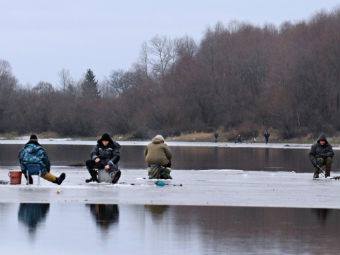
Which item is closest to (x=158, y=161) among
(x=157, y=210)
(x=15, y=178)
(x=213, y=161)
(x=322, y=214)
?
(x=15, y=178)

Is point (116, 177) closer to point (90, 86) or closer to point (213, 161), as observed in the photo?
point (213, 161)

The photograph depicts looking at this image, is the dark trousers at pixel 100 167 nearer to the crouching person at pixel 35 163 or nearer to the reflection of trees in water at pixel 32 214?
the crouching person at pixel 35 163

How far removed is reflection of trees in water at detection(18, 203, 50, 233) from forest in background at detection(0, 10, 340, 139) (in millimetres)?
89895

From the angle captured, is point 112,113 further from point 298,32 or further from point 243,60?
point 298,32

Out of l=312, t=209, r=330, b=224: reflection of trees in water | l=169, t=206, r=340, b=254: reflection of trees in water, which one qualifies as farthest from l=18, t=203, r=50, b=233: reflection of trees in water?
l=312, t=209, r=330, b=224: reflection of trees in water

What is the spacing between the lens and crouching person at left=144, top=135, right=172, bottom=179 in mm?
30281

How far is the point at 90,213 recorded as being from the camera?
65.9 ft

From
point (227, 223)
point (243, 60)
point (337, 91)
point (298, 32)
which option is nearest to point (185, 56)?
point (243, 60)

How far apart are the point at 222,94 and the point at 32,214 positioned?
390 feet

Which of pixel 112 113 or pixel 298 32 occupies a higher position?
pixel 298 32

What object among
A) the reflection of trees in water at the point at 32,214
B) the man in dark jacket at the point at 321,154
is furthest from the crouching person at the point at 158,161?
the reflection of trees in water at the point at 32,214

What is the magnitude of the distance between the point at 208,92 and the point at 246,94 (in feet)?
18.3

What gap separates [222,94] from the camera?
138 metres

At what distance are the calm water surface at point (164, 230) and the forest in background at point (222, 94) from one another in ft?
296
